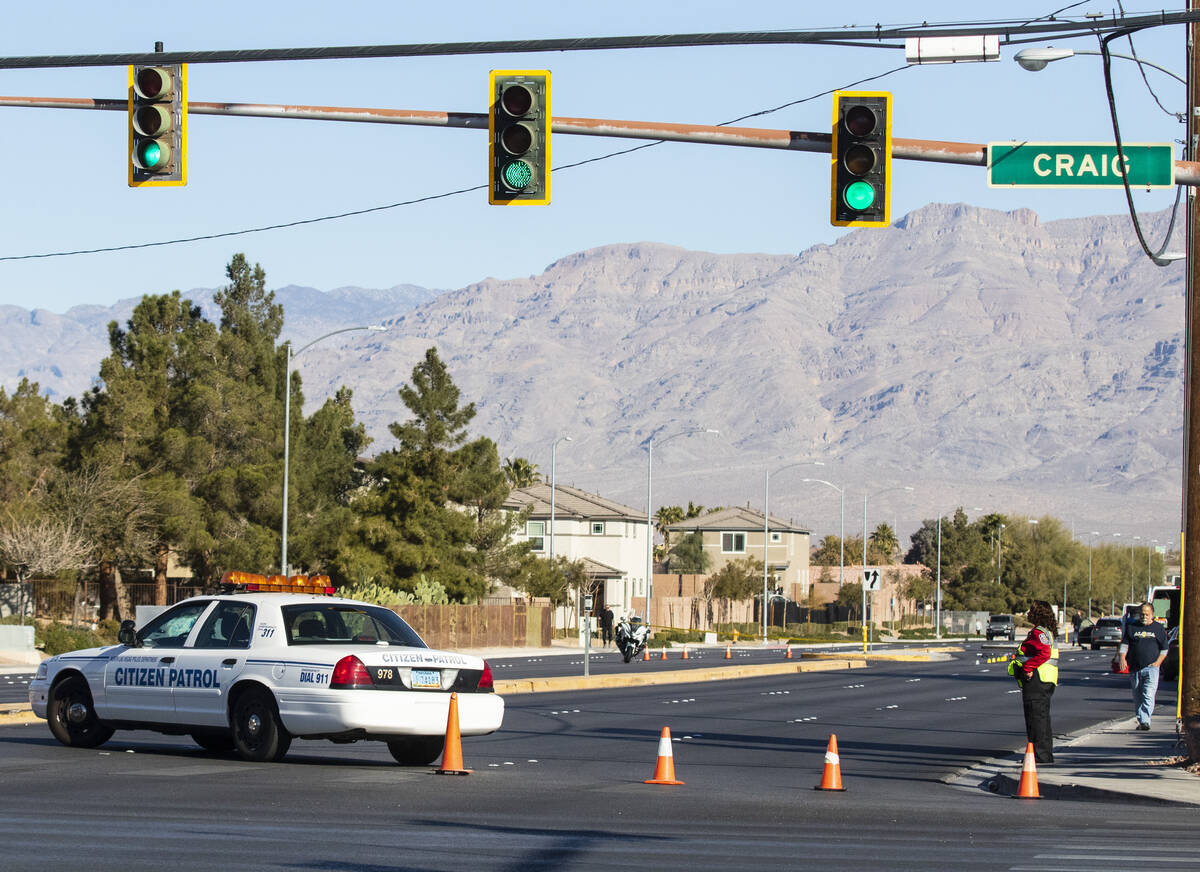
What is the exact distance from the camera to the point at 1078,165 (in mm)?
17438

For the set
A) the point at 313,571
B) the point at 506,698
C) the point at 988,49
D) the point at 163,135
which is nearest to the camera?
the point at 988,49

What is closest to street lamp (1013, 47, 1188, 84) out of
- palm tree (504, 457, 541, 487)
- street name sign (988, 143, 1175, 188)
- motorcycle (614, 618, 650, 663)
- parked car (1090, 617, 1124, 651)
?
street name sign (988, 143, 1175, 188)

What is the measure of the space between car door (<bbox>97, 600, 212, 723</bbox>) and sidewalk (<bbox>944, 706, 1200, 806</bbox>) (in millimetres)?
7986

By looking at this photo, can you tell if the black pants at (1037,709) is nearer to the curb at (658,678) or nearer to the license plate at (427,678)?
the license plate at (427,678)

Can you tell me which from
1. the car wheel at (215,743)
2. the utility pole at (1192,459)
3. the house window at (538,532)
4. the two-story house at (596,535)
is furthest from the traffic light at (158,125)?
the house window at (538,532)

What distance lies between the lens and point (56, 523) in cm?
5250

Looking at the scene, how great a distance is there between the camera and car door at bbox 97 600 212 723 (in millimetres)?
16812

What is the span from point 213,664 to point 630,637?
32.2 metres

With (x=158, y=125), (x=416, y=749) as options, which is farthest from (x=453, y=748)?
(x=158, y=125)

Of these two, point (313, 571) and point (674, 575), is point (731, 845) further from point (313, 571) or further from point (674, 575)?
point (674, 575)

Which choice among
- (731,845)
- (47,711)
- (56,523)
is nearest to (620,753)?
(47,711)

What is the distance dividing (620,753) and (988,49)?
8905mm

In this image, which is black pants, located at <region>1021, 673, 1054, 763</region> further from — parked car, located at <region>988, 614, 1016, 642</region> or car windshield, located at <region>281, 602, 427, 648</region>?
parked car, located at <region>988, 614, 1016, 642</region>

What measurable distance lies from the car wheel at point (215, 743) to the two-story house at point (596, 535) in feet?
251
